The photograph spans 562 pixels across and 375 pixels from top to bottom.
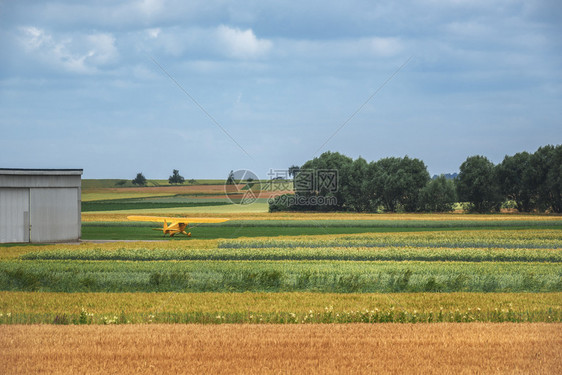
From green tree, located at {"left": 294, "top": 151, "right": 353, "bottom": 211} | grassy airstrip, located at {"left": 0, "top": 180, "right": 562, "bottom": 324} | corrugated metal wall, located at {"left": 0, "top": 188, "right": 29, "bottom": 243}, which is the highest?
green tree, located at {"left": 294, "top": 151, "right": 353, "bottom": 211}

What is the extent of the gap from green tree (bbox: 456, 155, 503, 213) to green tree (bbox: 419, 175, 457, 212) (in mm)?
4150

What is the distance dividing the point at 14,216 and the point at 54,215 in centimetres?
278

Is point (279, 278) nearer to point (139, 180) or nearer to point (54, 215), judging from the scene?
point (54, 215)

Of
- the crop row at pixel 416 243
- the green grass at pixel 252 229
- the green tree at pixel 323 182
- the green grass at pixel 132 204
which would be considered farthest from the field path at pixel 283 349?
the green tree at pixel 323 182

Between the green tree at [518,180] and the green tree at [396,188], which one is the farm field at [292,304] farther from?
the green tree at [518,180]

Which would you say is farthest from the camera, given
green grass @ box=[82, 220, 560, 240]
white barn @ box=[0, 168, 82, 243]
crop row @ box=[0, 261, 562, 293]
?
green grass @ box=[82, 220, 560, 240]

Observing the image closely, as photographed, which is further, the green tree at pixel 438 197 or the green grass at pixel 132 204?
the green tree at pixel 438 197

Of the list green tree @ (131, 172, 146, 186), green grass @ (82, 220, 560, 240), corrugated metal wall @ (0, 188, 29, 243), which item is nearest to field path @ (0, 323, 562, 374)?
corrugated metal wall @ (0, 188, 29, 243)

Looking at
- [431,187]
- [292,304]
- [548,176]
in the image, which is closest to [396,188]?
[431,187]

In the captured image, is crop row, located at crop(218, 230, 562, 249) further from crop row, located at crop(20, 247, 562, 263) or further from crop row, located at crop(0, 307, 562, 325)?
crop row, located at crop(0, 307, 562, 325)

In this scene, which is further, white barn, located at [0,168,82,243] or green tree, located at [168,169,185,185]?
green tree, located at [168,169,185,185]

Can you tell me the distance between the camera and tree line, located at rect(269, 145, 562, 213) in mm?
104875

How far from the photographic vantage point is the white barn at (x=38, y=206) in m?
42.9

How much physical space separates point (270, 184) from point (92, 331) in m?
82.2
